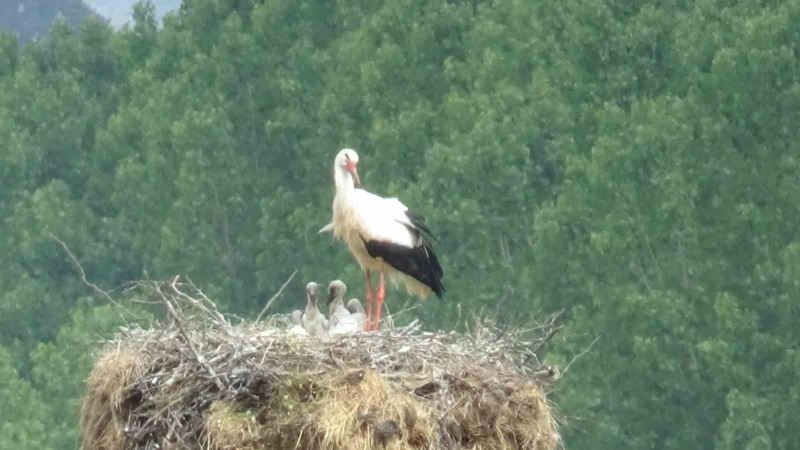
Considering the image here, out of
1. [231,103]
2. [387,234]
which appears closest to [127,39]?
[231,103]

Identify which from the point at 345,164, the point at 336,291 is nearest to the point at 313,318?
the point at 345,164

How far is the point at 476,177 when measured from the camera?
43562mm

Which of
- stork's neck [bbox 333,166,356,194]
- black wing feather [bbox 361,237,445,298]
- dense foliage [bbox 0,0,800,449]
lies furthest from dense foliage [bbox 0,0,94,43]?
stork's neck [bbox 333,166,356,194]

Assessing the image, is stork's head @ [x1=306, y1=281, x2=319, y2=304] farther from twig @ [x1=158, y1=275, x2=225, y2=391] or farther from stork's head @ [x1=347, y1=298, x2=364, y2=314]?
twig @ [x1=158, y1=275, x2=225, y2=391]

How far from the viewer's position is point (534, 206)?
4444cm

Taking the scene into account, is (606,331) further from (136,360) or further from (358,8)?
(136,360)

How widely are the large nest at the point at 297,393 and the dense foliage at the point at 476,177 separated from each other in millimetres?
14621

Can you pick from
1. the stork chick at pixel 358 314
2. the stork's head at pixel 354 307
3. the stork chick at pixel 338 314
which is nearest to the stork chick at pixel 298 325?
the stork chick at pixel 338 314

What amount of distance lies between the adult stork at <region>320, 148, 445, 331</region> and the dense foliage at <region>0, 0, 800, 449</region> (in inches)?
470

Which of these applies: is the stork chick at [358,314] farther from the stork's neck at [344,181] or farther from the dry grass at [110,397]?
the dry grass at [110,397]

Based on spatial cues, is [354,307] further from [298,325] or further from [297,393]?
[297,393]

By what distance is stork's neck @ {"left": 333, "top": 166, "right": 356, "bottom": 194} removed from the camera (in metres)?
20.2

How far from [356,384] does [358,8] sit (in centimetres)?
3392

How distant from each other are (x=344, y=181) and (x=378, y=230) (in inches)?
14.9
